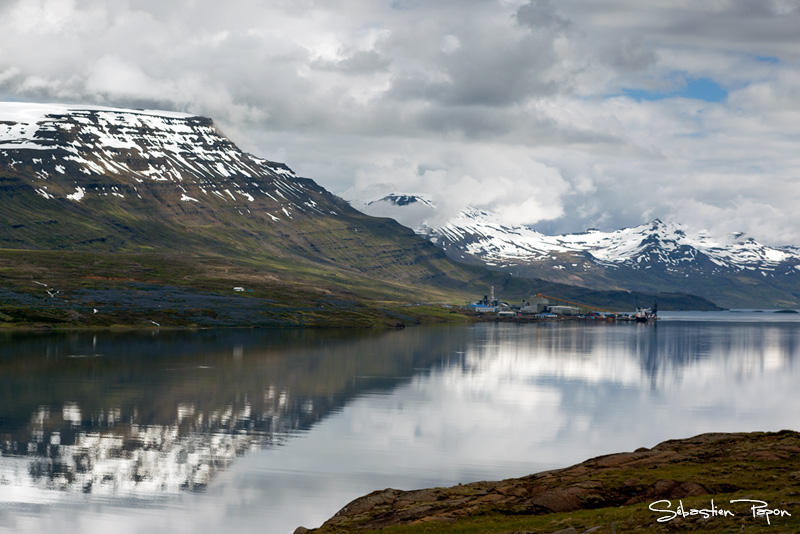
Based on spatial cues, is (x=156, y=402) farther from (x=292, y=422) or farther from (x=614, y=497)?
(x=614, y=497)

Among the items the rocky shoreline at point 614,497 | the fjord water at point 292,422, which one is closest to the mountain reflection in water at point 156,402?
the fjord water at point 292,422

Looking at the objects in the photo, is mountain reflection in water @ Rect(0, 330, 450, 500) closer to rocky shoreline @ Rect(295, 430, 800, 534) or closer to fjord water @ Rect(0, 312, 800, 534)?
fjord water @ Rect(0, 312, 800, 534)

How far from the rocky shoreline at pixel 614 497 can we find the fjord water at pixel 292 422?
9.17 m

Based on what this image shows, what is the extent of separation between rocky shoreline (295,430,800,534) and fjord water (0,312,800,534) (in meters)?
9.17

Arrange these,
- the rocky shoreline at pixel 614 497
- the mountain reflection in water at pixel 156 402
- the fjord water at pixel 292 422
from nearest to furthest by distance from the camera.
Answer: the rocky shoreline at pixel 614 497 → the fjord water at pixel 292 422 → the mountain reflection in water at pixel 156 402

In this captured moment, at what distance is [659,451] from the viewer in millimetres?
56531

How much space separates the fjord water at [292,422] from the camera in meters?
57.1

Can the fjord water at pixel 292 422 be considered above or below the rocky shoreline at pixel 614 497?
below

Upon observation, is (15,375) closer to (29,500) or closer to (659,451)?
(29,500)

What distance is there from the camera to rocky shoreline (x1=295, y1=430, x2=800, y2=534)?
35562mm

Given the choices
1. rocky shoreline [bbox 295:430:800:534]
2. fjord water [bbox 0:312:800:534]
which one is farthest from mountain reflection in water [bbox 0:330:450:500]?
rocky shoreline [bbox 295:430:800:534]

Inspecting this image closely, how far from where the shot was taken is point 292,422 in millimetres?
87250

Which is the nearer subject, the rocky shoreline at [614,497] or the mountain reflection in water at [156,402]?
the rocky shoreline at [614,497]

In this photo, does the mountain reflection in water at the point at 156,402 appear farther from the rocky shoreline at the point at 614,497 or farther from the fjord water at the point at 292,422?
the rocky shoreline at the point at 614,497
